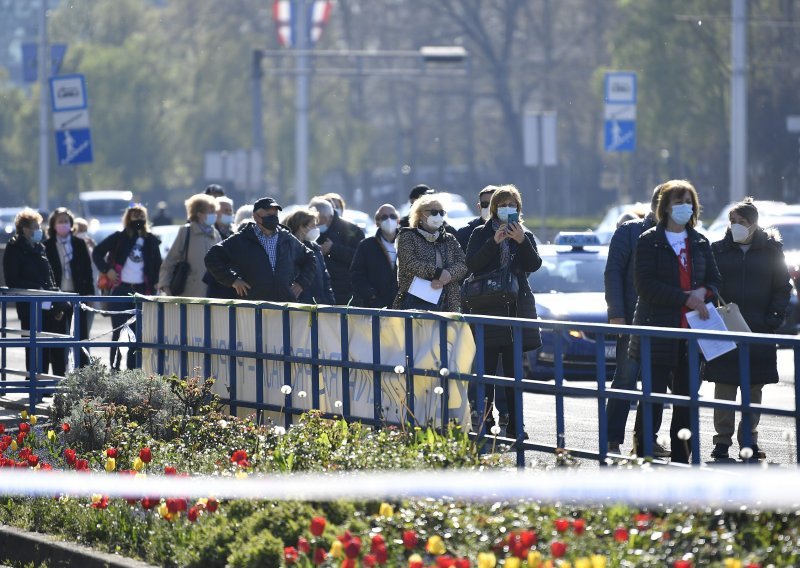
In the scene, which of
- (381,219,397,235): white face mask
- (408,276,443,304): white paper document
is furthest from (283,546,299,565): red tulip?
(381,219,397,235): white face mask

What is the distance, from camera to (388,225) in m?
13.2

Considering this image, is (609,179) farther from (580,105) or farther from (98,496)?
(98,496)

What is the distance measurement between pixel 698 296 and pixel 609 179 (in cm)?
5916

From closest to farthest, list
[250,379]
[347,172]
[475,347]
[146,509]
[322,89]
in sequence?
[146,509]
[475,347]
[250,379]
[322,89]
[347,172]

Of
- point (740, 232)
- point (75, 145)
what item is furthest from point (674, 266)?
point (75, 145)

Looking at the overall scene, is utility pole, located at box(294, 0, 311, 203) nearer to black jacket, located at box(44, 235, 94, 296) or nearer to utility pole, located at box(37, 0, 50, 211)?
utility pole, located at box(37, 0, 50, 211)

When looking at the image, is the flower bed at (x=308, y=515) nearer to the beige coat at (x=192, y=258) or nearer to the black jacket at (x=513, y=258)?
the black jacket at (x=513, y=258)

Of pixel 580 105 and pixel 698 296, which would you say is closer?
pixel 698 296

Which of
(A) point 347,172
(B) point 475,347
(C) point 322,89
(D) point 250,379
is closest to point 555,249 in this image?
(D) point 250,379

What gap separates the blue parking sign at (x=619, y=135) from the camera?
91.2 ft

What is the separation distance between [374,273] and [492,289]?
80.4 inches

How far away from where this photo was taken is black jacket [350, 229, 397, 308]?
13.0 m

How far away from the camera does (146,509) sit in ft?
24.6

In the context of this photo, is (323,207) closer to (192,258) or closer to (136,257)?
(192,258)
